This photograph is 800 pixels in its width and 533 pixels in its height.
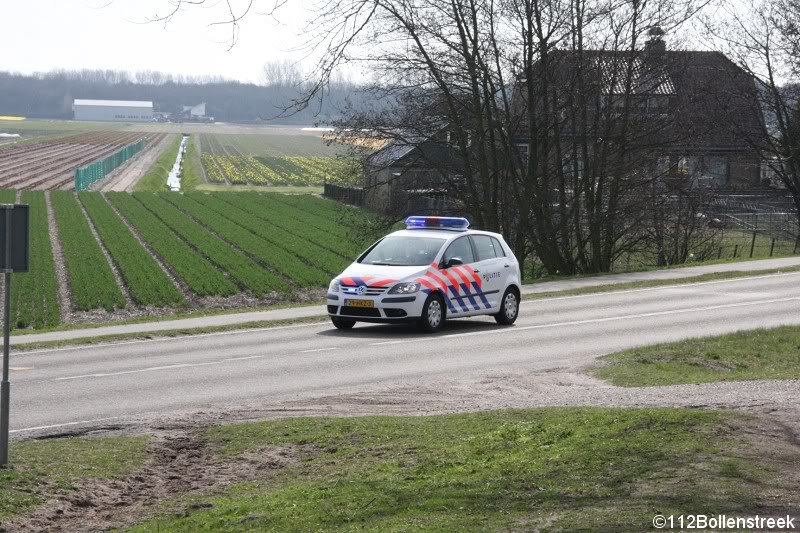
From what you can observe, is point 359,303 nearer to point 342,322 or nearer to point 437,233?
point 342,322

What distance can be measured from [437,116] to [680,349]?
1878 cm

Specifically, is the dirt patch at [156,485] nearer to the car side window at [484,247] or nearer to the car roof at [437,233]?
the car roof at [437,233]

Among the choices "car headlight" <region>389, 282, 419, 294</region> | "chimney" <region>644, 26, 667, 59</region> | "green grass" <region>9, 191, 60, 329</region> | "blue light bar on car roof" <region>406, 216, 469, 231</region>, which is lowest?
"green grass" <region>9, 191, 60, 329</region>

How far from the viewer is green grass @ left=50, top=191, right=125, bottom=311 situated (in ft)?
104

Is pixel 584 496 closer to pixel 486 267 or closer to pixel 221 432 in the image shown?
pixel 221 432

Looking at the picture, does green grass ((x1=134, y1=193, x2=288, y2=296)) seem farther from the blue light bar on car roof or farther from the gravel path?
the gravel path

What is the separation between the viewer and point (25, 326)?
26.9 metres

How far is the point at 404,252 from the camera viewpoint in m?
20.5

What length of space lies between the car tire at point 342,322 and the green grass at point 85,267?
11.5m

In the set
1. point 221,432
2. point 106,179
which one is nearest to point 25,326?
point 221,432

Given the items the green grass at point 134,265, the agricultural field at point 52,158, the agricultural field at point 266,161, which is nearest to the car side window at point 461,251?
the green grass at point 134,265

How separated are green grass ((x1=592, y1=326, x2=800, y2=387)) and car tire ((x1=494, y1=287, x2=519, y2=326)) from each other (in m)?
4.21

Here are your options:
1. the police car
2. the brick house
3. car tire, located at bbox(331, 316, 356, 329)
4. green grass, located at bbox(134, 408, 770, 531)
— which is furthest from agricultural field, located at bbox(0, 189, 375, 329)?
green grass, located at bbox(134, 408, 770, 531)

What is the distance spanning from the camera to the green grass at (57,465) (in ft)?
28.1
